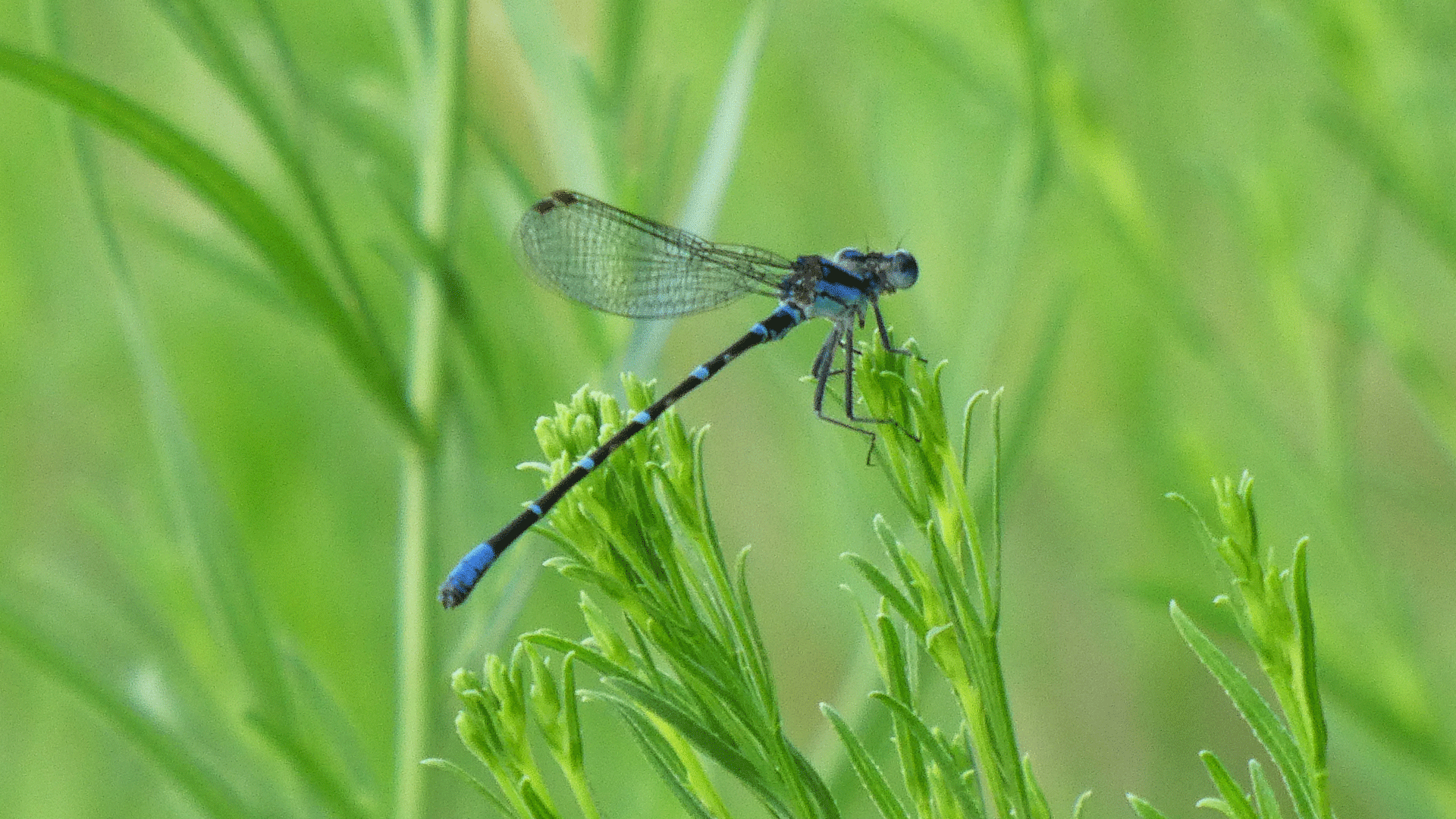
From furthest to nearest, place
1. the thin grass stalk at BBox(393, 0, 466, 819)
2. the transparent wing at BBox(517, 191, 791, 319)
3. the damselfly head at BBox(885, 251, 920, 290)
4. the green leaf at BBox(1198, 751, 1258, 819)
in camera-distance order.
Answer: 1. the damselfly head at BBox(885, 251, 920, 290)
2. the transparent wing at BBox(517, 191, 791, 319)
3. the thin grass stalk at BBox(393, 0, 466, 819)
4. the green leaf at BBox(1198, 751, 1258, 819)

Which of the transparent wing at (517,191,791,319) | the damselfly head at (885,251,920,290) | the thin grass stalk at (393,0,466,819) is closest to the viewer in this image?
the thin grass stalk at (393,0,466,819)

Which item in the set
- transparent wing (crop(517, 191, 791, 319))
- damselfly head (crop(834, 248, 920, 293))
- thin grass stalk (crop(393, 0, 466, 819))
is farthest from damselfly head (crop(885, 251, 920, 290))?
thin grass stalk (crop(393, 0, 466, 819))

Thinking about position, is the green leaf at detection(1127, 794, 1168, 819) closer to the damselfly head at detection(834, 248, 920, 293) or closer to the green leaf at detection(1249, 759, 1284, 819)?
the green leaf at detection(1249, 759, 1284, 819)

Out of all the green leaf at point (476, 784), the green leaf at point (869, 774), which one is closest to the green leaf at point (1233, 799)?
the green leaf at point (869, 774)

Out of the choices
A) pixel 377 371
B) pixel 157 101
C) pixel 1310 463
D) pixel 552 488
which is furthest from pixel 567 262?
pixel 157 101

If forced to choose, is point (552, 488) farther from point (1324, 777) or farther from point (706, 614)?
point (1324, 777)

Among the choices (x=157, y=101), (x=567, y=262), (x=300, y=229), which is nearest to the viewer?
(x=567, y=262)
